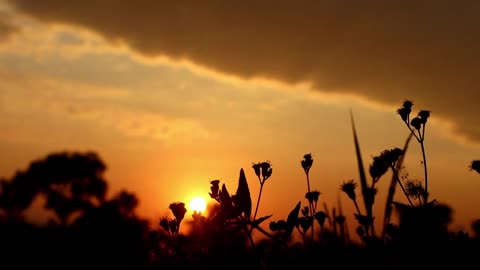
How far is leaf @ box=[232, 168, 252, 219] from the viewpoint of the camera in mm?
4117

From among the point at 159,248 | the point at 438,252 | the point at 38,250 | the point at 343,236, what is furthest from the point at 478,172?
the point at 38,250

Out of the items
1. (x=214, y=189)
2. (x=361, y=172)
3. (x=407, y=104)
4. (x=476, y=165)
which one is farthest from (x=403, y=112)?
(x=361, y=172)

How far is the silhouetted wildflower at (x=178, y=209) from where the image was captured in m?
6.30

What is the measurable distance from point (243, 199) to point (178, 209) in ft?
7.94

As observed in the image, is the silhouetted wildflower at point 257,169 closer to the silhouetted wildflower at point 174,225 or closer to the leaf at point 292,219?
the silhouetted wildflower at point 174,225

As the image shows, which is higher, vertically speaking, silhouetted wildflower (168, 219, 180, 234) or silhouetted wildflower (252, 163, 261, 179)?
silhouetted wildflower (252, 163, 261, 179)

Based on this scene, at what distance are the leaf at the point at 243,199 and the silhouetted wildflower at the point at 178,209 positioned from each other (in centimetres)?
229

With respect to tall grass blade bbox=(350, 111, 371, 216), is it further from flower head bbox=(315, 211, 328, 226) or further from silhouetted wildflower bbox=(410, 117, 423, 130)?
silhouetted wildflower bbox=(410, 117, 423, 130)

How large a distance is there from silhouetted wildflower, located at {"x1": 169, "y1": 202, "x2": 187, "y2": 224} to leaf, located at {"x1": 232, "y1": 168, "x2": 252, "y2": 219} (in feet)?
7.51

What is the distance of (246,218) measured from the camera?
4.15 m

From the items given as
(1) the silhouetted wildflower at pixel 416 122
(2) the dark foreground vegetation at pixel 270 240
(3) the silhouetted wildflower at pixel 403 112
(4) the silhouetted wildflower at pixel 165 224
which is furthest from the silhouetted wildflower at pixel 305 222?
(3) the silhouetted wildflower at pixel 403 112

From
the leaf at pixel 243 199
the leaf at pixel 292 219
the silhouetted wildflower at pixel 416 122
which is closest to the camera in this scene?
the leaf at pixel 243 199

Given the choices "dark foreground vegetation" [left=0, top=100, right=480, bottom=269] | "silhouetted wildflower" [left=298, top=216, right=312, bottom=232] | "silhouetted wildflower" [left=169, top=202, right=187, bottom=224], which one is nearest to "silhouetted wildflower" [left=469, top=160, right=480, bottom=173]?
"dark foreground vegetation" [left=0, top=100, right=480, bottom=269]

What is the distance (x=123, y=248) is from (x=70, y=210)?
3954 centimetres
